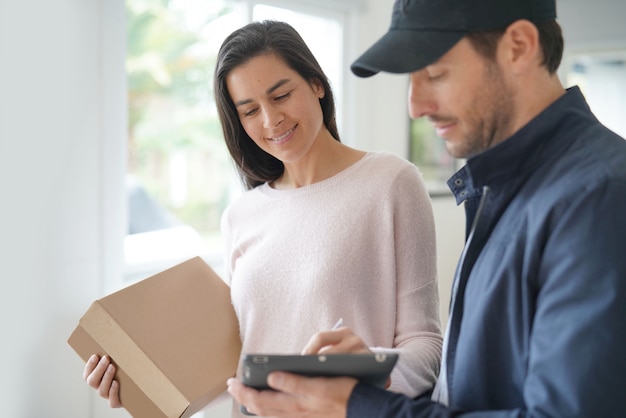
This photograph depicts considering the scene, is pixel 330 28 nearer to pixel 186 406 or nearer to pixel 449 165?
pixel 449 165

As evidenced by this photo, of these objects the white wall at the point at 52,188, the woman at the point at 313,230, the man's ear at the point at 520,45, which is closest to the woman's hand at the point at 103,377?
the woman at the point at 313,230

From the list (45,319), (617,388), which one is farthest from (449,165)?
(617,388)

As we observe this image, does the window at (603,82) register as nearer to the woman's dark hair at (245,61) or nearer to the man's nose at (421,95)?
the woman's dark hair at (245,61)

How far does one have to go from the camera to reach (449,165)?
4586 millimetres

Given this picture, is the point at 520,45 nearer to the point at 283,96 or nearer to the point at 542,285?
the point at 542,285

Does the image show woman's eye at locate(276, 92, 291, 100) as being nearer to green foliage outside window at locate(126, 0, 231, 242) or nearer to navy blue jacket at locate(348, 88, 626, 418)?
navy blue jacket at locate(348, 88, 626, 418)

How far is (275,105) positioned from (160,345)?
0.58 m

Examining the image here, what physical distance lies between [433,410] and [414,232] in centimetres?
58

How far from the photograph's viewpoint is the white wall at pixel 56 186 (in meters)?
1.73

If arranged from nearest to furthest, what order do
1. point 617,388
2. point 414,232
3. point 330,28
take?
point 617,388 < point 414,232 < point 330,28

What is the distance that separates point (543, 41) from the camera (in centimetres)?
88

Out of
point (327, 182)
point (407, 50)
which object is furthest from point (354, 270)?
point (407, 50)

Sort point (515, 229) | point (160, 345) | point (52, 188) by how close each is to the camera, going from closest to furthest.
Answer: point (515, 229)
point (160, 345)
point (52, 188)

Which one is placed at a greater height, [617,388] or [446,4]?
[446,4]
